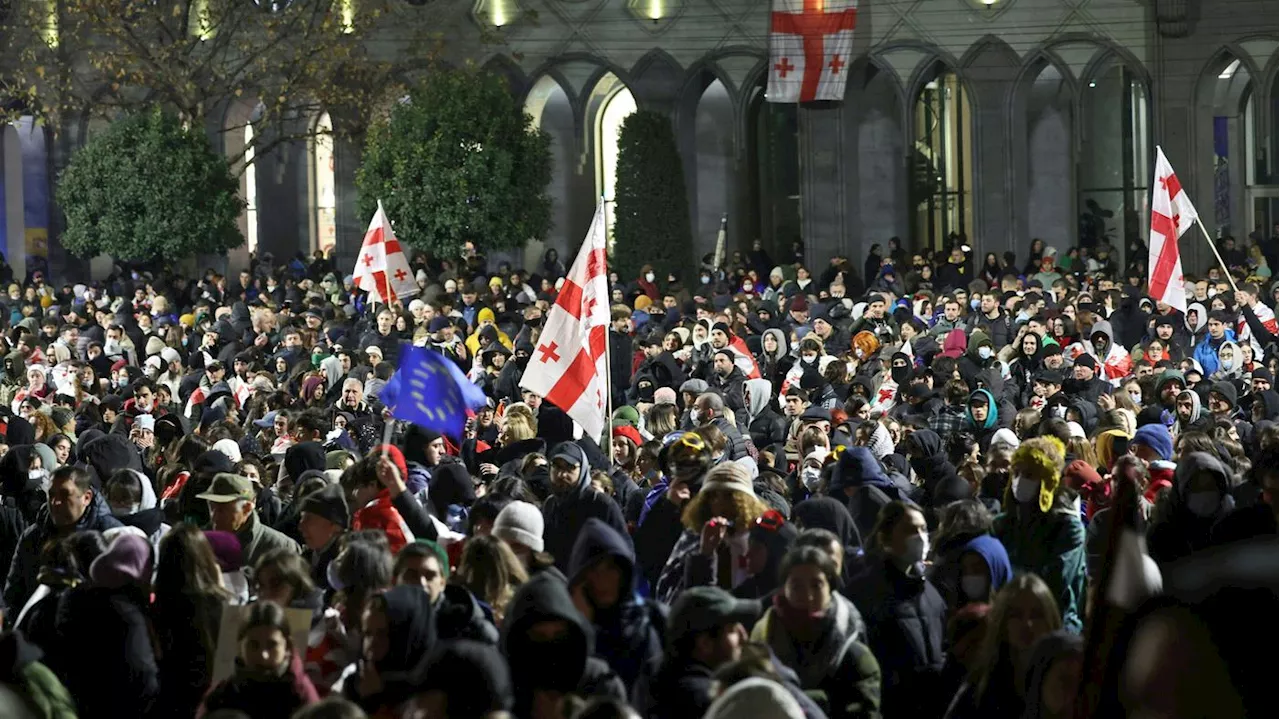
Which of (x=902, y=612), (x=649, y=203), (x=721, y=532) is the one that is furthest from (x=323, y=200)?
(x=902, y=612)

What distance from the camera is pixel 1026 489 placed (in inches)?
316

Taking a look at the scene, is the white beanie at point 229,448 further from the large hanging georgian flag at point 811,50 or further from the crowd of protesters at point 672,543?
the large hanging georgian flag at point 811,50

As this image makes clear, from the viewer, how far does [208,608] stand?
632cm

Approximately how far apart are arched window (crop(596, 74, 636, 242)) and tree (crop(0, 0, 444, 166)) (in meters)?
3.37

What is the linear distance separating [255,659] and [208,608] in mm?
1019

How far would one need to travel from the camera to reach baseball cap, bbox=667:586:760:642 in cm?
520

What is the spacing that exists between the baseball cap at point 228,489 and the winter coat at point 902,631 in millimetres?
2622

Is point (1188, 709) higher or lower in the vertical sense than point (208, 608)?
higher

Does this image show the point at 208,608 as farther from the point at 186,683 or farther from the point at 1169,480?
Result: the point at 1169,480

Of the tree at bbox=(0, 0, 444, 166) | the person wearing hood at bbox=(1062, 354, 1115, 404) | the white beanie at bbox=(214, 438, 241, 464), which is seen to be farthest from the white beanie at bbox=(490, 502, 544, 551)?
the tree at bbox=(0, 0, 444, 166)

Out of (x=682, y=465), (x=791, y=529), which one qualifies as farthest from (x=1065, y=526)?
(x=682, y=465)

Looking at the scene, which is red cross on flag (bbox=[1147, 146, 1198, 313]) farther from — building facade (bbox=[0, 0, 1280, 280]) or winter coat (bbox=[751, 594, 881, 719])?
building facade (bbox=[0, 0, 1280, 280])

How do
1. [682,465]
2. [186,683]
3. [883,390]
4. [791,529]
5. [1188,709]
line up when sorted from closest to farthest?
[1188,709] < [186,683] < [791,529] < [682,465] < [883,390]

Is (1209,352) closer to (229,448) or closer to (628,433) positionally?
(628,433)
